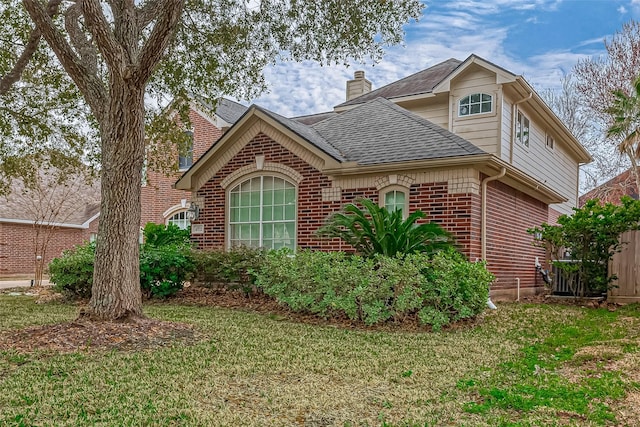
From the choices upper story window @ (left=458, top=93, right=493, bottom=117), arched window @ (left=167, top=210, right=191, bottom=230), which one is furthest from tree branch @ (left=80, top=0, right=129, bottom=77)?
arched window @ (left=167, top=210, right=191, bottom=230)

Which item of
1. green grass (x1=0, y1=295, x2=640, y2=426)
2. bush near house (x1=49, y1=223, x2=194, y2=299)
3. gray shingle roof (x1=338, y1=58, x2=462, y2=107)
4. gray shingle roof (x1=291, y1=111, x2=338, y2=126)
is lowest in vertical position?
green grass (x1=0, y1=295, x2=640, y2=426)

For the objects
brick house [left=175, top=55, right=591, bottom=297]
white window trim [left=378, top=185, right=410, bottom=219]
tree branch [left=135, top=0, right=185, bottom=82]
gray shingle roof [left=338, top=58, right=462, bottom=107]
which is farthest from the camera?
gray shingle roof [left=338, top=58, right=462, bottom=107]

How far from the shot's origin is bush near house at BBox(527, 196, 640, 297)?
1111 cm

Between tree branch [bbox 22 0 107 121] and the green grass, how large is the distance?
3.37 meters

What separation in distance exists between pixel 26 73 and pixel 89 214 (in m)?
13.3

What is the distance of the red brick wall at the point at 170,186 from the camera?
62.2ft

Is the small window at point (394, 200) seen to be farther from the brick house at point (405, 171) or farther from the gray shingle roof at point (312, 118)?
the gray shingle roof at point (312, 118)

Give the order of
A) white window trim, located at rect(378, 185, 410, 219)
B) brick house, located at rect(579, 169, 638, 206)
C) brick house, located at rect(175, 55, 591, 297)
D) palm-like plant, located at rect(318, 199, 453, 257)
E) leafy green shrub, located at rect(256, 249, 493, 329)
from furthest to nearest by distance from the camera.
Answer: brick house, located at rect(579, 169, 638, 206) < white window trim, located at rect(378, 185, 410, 219) < brick house, located at rect(175, 55, 591, 297) < palm-like plant, located at rect(318, 199, 453, 257) < leafy green shrub, located at rect(256, 249, 493, 329)

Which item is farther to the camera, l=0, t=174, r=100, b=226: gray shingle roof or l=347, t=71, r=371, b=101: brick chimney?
l=0, t=174, r=100, b=226: gray shingle roof

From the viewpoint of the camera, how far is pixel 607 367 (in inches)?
209

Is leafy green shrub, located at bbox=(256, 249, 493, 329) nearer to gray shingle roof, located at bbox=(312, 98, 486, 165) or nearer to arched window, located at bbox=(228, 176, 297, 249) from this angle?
gray shingle roof, located at bbox=(312, 98, 486, 165)

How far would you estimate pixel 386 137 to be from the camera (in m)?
12.1

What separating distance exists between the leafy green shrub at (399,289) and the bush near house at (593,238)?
3999 mm

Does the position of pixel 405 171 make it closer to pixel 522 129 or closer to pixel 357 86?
pixel 522 129
